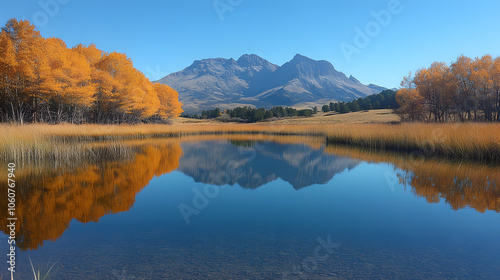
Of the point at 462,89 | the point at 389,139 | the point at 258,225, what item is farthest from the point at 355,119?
the point at 258,225

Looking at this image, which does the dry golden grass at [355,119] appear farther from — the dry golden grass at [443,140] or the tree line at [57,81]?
the tree line at [57,81]

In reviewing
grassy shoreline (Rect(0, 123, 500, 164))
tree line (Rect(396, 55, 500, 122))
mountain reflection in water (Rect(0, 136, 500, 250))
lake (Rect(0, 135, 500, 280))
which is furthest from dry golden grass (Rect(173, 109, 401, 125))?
lake (Rect(0, 135, 500, 280))

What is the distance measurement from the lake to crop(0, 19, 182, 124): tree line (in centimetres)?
2082

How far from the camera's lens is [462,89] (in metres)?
38.2

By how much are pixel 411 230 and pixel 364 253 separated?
5.73 ft

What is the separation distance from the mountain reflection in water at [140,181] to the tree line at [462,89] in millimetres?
30172

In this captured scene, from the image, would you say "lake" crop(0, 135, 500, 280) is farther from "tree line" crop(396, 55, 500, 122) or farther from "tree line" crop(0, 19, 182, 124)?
"tree line" crop(396, 55, 500, 122)

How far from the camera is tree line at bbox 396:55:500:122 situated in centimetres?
3497

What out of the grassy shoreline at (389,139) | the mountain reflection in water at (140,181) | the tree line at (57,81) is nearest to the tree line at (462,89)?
the grassy shoreline at (389,139)

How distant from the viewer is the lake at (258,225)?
13.3 ft

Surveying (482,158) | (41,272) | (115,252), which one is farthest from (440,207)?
(482,158)

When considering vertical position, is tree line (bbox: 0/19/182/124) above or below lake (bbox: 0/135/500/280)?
above

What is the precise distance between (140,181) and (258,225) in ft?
20.7

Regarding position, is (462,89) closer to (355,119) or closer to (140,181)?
(355,119)
